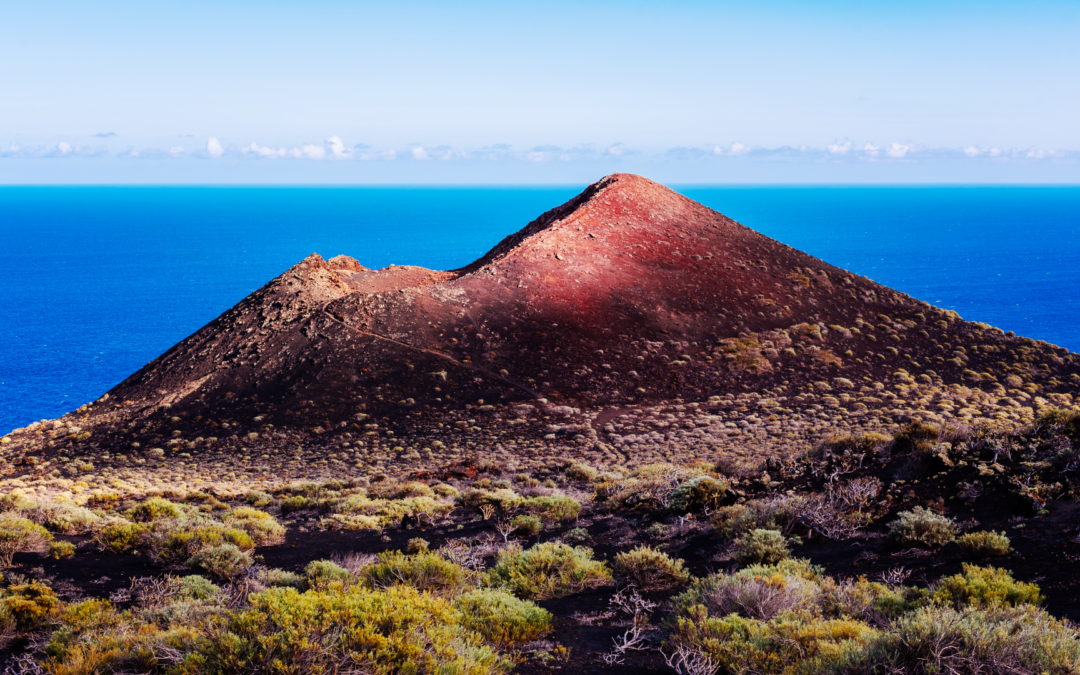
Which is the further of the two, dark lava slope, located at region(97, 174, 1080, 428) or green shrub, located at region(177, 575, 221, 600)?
dark lava slope, located at region(97, 174, 1080, 428)

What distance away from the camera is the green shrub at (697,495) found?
1717 centimetres

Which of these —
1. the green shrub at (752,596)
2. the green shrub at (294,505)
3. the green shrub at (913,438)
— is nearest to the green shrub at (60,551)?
the green shrub at (294,505)

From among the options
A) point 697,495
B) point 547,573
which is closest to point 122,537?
point 547,573

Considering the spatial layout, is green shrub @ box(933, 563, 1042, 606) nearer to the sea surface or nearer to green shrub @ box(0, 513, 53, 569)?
green shrub @ box(0, 513, 53, 569)

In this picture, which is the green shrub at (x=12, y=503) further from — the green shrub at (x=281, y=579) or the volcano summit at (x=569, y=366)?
the green shrub at (x=281, y=579)

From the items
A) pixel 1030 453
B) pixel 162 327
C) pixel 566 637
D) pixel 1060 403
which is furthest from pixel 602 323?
pixel 162 327

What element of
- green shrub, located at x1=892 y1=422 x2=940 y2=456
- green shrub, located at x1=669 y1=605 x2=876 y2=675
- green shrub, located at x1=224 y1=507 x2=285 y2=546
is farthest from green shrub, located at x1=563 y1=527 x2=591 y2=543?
green shrub, located at x1=892 y1=422 x2=940 y2=456

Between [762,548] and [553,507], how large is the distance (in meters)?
6.45

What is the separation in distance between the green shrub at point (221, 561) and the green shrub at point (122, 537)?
80.0 inches

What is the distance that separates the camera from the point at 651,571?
501 inches

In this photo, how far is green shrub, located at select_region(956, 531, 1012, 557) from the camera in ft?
39.3

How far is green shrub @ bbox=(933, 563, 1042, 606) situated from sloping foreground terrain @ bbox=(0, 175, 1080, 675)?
5cm

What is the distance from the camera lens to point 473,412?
32875mm

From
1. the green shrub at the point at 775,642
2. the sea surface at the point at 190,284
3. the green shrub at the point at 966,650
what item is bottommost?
the sea surface at the point at 190,284
